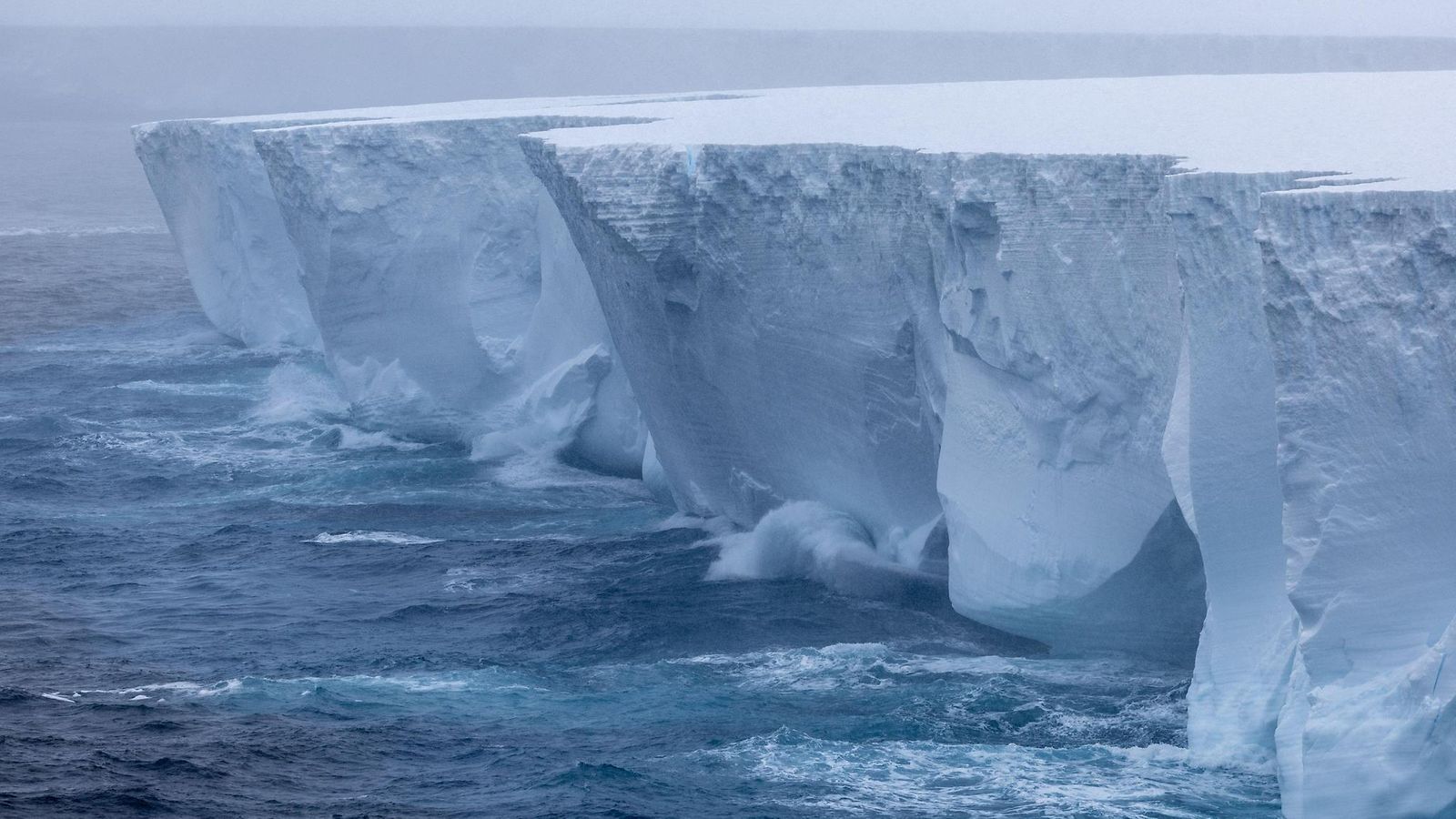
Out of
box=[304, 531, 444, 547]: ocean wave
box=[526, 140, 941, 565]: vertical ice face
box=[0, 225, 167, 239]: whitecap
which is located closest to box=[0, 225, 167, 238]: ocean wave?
box=[0, 225, 167, 239]: whitecap

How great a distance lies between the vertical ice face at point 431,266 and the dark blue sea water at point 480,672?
843 mm

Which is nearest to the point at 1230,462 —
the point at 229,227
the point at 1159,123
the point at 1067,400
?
the point at 1067,400

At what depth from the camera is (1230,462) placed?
7418mm

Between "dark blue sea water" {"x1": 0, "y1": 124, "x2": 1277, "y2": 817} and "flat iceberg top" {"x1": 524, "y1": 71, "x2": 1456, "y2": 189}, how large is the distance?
9.31ft

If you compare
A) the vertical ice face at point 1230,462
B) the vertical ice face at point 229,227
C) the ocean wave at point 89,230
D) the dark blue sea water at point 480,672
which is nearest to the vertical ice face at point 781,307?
the dark blue sea water at point 480,672

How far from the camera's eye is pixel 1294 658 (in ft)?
23.2

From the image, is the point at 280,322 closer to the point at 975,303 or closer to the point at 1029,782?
the point at 975,303

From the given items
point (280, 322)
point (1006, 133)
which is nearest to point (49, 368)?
point (280, 322)

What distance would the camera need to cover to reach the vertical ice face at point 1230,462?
735 cm

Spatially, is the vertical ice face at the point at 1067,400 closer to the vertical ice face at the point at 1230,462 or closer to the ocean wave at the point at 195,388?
the vertical ice face at the point at 1230,462

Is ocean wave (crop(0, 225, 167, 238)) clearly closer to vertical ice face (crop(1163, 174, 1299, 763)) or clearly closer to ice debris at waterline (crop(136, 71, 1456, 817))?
ice debris at waterline (crop(136, 71, 1456, 817))

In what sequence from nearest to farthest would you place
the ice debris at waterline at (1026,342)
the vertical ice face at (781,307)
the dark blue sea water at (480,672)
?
the ice debris at waterline at (1026,342) < the dark blue sea water at (480,672) < the vertical ice face at (781,307)

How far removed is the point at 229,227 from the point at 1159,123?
15402 millimetres

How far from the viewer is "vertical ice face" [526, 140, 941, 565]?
10.5m
